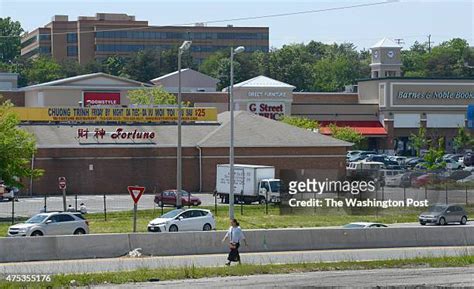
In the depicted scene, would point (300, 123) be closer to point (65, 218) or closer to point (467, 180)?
point (467, 180)

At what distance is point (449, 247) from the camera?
37.3 meters

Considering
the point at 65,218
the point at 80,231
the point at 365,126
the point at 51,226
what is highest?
the point at 365,126

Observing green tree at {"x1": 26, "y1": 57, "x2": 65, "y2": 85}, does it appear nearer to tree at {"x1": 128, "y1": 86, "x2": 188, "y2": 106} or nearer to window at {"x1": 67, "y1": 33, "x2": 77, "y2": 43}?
window at {"x1": 67, "y1": 33, "x2": 77, "y2": 43}

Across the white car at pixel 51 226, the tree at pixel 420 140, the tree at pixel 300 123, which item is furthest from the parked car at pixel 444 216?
the tree at pixel 300 123

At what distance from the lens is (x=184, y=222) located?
4397 centimetres

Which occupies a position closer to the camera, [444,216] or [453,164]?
[444,216]

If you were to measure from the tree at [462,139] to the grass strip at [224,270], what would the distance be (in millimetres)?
69343

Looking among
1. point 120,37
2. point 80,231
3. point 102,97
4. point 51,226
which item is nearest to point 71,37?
point 120,37

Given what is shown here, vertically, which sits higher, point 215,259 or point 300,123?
point 300,123

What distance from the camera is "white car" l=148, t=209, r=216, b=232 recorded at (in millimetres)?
43719

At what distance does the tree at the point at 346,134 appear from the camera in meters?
98.0

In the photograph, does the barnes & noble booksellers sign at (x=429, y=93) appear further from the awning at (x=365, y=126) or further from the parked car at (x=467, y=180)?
the parked car at (x=467, y=180)

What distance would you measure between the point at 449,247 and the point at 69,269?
1504 centimetres

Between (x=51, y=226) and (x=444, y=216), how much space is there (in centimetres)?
2072
